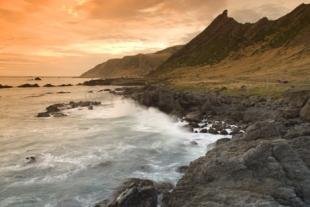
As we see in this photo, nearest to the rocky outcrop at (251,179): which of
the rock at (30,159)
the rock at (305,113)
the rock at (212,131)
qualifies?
the rock at (30,159)

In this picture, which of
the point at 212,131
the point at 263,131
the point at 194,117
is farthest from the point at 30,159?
the point at 194,117

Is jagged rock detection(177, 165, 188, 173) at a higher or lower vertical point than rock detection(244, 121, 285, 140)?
lower

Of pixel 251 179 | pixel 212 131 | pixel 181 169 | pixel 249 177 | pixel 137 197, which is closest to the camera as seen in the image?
pixel 251 179

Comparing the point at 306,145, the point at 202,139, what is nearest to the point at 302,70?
the point at 202,139

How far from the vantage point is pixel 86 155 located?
4206 cm

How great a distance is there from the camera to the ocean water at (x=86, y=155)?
30469 millimetres

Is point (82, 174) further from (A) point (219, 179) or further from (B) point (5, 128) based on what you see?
(B) point (5, 128)

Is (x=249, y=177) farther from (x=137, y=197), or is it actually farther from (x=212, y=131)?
(x=212, y=131)

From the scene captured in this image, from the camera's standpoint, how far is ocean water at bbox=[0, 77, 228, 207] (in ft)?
100.0

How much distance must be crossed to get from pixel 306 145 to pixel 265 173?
475cm

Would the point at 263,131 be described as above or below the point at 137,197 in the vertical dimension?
above

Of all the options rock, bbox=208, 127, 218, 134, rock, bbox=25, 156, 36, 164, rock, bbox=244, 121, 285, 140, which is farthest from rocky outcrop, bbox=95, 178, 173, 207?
rock, bbox=208, 127, 218, 134

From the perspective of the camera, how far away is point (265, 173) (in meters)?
21.0

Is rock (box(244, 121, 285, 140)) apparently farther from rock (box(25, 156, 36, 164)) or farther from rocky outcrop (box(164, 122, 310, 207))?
rock (box(25, 156, 36, 164))
